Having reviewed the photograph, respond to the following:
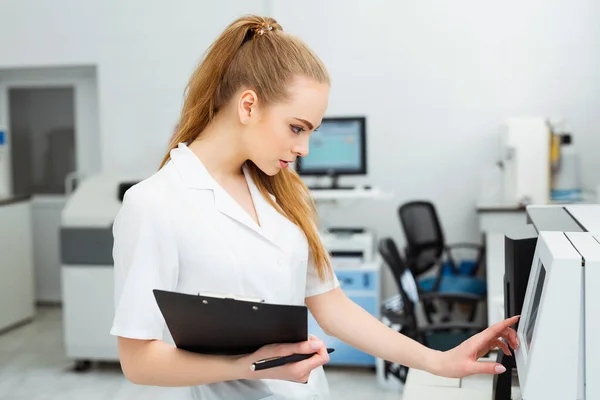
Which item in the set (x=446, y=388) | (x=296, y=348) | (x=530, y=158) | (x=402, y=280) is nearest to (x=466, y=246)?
(x=530, y=158)

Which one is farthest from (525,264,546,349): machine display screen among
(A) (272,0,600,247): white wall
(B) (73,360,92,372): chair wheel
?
(A) (272,0,600,247): white wall

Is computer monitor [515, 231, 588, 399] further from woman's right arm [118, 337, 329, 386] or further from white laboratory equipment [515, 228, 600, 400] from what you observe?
woman's right arm [118, 337, 329, 386]

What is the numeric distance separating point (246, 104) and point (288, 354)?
16.7 inches

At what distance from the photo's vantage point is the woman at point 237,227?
43.9 inches

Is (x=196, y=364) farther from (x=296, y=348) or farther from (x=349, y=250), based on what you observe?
(x=349, y=250)

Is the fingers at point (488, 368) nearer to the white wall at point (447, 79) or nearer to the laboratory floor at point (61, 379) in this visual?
the laboratory floor at point (61, 379)

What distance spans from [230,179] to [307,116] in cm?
21

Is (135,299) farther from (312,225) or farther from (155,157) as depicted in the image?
(155,157)

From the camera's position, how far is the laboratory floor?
373 centimetres

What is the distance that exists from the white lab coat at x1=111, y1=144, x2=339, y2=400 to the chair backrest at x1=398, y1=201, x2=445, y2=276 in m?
2.79

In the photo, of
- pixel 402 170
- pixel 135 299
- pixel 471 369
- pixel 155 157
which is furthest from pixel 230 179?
pixel 155 157

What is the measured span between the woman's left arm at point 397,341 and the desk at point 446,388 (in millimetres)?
221

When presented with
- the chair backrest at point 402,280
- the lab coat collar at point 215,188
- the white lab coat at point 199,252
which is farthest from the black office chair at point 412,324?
the lab coat collar at point 215,188

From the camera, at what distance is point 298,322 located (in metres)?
1.02
